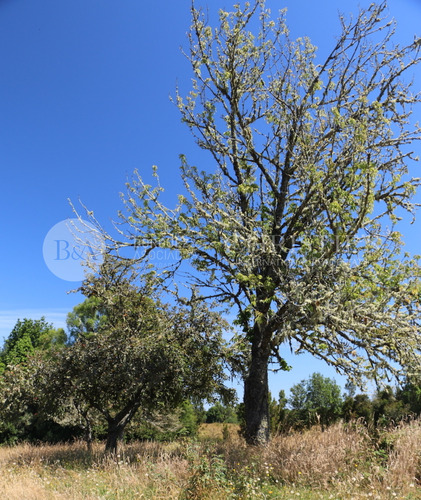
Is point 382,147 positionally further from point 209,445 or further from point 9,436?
point 9,436

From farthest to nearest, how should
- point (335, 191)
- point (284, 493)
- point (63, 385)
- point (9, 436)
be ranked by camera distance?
1. point (9, 436)
2. point (63, 385)
3. point (335, 191)
4. point (284, 493)

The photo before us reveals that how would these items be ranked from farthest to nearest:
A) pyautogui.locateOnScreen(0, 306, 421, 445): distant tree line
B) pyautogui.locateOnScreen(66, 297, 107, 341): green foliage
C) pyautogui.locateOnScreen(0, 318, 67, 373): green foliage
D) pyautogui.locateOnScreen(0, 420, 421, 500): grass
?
pyautogui.locateOnScreen(0, 318, 67, 373): green foliage → pyautogui.locateOnScreen(66, 297, 107, 341): green foliage → pyautogui.locateOnScreen(0, 306, 421, 445): distant tree line → pyautogui.locateOnScreen(0, 420, 421, 500): grass

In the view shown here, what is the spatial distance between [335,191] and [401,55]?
532 cm

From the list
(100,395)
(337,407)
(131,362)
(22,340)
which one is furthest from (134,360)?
(22,340)

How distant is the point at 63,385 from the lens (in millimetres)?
12352

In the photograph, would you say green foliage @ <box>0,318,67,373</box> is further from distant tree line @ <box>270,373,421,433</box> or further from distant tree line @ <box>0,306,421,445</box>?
distant tree line @ <box>270,373,421,433</box>

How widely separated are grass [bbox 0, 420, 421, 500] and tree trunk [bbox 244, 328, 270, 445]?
82cm

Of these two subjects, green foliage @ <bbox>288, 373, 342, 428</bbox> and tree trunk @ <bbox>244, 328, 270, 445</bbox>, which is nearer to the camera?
tree trunk @ <bbox>244, 328, 270, 445</bbox>

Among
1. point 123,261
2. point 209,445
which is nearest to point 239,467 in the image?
point 209,445

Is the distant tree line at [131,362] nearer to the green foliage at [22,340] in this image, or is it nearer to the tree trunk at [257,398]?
the tree trunk at [257,398]

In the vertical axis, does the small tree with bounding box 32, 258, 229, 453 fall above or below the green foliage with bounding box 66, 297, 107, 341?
below

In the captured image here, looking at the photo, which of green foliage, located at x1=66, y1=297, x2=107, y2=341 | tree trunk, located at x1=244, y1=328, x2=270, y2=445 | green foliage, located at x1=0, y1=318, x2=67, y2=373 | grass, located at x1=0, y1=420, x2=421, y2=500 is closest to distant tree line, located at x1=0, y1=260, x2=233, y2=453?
tree trunk, located at x1=244, y1=328, x2=270, y2=445

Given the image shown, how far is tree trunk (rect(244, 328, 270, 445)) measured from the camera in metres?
9.31

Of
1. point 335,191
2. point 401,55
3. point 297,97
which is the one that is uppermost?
point 401,55
